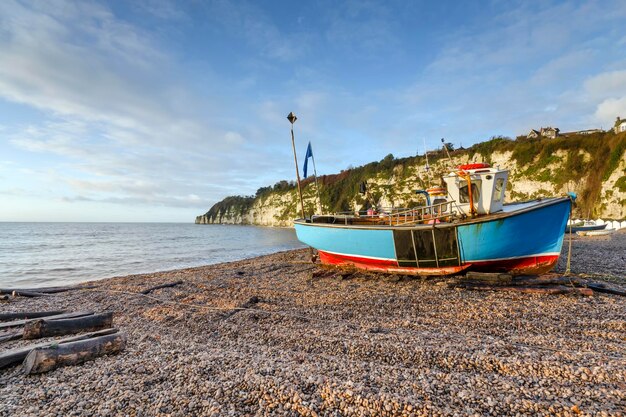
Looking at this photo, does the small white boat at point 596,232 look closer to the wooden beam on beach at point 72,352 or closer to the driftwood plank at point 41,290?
the wooden beam on beach at point 72,352

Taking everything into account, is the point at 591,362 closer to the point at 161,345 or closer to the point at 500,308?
the point at 500,308

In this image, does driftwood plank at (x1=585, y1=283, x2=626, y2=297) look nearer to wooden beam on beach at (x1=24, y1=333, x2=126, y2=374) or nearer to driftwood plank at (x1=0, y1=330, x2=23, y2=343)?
wooden beam on beach at (x1=24, y1=333, x2=126, y2=374)

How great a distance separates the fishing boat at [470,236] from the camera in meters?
10.8

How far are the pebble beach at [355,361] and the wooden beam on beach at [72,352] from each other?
13 cm

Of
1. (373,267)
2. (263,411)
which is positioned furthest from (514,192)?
(263,411)

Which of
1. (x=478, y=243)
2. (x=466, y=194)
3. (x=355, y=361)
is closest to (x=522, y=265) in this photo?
(x=478, y=243)

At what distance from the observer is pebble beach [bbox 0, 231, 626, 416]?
3762mm

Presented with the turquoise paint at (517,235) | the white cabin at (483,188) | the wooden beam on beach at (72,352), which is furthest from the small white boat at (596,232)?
the wooden beam on beach at (72,352)

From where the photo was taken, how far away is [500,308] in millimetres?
7984

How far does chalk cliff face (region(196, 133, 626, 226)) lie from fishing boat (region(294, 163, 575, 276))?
10462 millimetres

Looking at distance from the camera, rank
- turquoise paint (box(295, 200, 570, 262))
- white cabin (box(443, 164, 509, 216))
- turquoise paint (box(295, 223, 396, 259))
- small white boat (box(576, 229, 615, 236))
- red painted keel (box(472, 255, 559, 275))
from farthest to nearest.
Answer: small white boat (box(576, 229, 615, 236)) < turquoise paint (box(295, 223, 396, 259)) < white cabin (box(443, 164, 509, 216)) < red painted keel (box(472, 255, 559, 275)) < turquoise paint (box(295, 200, 570, 262))

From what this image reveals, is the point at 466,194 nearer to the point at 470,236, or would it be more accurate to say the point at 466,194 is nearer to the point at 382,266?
the point at 470,236

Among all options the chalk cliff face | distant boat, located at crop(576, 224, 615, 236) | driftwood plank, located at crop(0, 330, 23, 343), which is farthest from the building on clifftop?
driftwood plank, located at crop(0, 330, 23, 343)

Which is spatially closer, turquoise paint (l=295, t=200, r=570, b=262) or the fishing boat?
turquoise paint (l=295, t=200, r=570, b=262)
